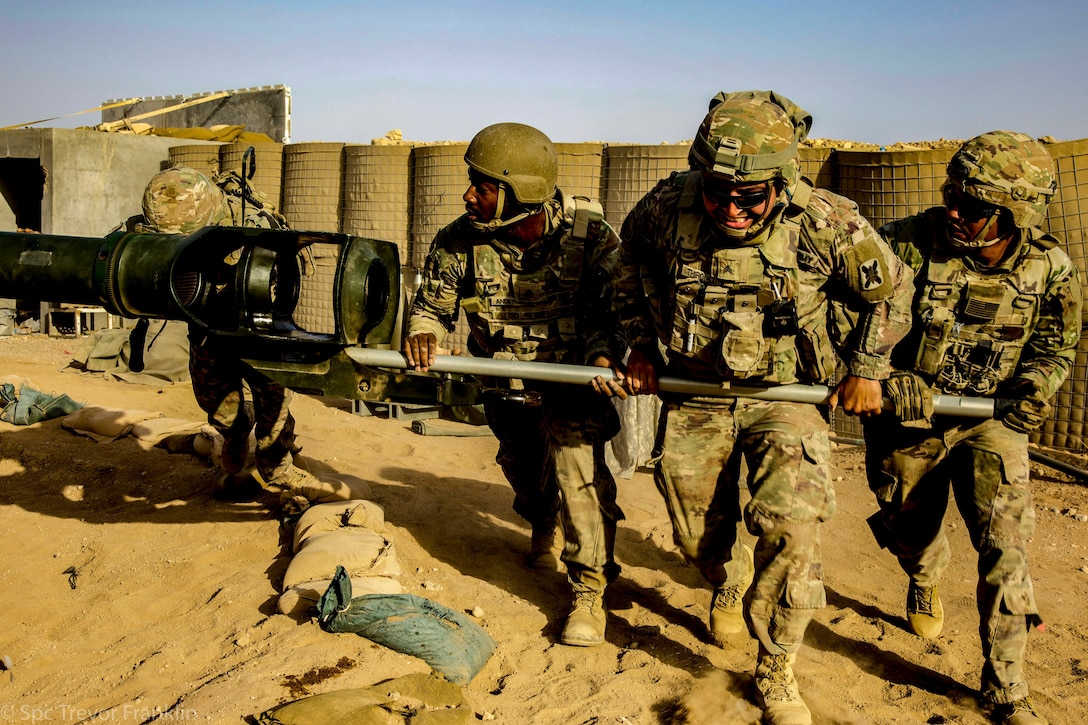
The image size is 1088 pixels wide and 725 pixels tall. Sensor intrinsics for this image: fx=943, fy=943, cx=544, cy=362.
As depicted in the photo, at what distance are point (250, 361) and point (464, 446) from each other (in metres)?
3.99

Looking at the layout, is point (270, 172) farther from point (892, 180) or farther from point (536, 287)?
point (536, 287)

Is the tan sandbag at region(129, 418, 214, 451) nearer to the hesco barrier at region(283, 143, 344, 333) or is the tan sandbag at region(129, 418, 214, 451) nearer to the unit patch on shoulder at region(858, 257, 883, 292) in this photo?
the hesco barrier at region(283, 143, 344, 333)

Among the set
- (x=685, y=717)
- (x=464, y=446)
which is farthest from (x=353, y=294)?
(x=464, y=446)

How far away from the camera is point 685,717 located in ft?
11.1

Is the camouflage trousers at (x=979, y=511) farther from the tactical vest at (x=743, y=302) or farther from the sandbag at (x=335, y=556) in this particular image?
the sandbag at (x=335, y=556)

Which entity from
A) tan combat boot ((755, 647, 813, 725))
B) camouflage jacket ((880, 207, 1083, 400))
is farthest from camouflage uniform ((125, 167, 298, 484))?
camouflage jacket ((880, 207, 1083, 400))

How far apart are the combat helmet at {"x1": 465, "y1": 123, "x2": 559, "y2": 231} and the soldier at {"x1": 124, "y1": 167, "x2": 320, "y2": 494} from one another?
5.34 feet

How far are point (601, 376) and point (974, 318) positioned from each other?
1621mm

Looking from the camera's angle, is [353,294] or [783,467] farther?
[353,294]

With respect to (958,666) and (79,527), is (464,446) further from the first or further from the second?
(958,666)

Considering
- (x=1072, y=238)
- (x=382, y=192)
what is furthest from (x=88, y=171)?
(x=1072, y=238)

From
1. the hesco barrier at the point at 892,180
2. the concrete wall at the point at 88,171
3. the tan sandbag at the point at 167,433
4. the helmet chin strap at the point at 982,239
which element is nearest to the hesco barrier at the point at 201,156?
the concrete wall at the point at 88,171

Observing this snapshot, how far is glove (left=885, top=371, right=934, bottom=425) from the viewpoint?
366cm

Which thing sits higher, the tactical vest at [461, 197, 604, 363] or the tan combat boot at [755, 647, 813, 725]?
the tactical vest at [461, 197, 604, 363]
